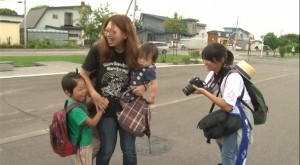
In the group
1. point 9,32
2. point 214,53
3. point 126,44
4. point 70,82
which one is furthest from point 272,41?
point 70,82

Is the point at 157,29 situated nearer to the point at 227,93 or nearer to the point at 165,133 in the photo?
the point at 165,133

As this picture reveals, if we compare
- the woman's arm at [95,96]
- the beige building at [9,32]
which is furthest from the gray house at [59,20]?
the woman's arm at [95,96]

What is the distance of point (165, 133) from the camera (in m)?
5.47

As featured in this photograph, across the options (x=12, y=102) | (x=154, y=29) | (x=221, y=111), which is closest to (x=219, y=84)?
(x=221, y=111)

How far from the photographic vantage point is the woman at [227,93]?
111 inches

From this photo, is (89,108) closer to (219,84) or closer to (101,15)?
(219,84)

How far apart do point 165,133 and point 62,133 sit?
A: 3005 mm

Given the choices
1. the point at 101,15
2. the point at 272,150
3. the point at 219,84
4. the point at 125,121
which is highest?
the point at 101,15

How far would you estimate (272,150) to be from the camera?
4941 millimetres

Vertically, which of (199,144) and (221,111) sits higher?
(221,111)

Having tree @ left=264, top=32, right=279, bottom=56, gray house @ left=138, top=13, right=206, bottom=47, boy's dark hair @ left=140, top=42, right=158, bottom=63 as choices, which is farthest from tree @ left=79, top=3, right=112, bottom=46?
tree @ left=264, top=32, right=279, bottom=56

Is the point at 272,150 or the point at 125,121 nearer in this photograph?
the point at 125,121

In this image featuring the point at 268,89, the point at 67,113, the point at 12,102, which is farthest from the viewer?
the point at 268,89

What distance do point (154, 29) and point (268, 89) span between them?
50963mm
